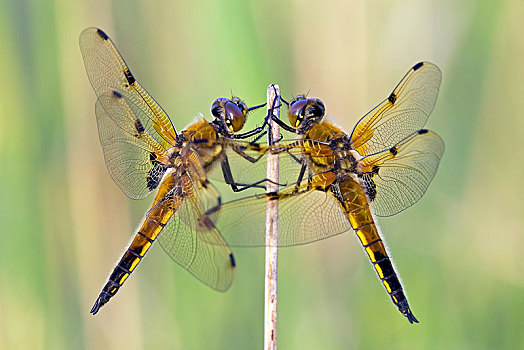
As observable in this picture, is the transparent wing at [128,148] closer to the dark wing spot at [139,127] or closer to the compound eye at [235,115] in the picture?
the dark wing spot at [139,127]

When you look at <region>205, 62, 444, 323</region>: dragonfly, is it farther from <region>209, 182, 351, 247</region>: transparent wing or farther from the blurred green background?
the blurred green background

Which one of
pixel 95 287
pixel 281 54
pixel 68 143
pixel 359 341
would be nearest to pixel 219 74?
pixel 281 54

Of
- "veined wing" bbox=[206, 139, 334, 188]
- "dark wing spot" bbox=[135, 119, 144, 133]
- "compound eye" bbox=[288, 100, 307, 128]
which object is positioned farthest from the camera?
"dark wing spot" bbox=[135, 119, 144, 133]

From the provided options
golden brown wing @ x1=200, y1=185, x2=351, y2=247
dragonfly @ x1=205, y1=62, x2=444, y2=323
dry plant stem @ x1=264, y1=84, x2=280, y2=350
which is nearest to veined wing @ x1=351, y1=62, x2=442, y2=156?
dragonfly @ x1=205, y1=62, x2=444, y2=323

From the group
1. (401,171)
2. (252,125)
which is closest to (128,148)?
(252,125)

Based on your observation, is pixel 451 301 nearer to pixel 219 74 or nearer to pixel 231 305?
pixel 231 305

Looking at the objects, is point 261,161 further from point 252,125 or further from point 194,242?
point 252,125

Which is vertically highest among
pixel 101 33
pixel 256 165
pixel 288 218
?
pixel 101 33
